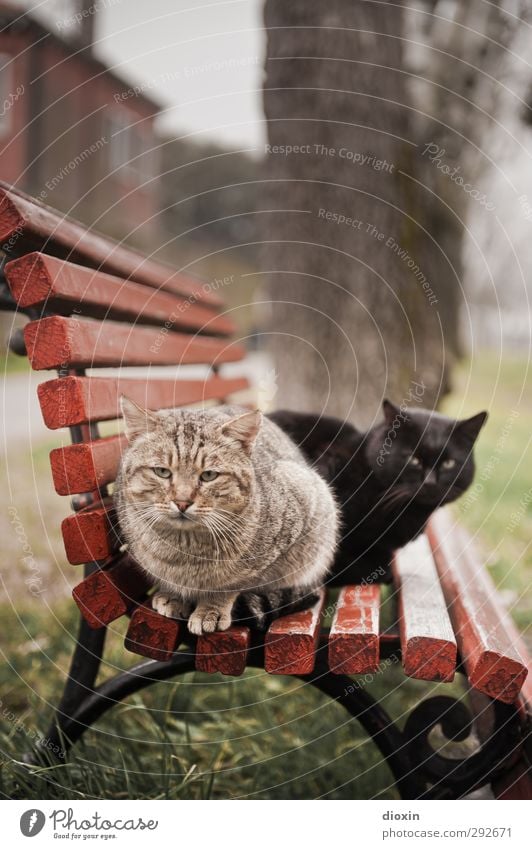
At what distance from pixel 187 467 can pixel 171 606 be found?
0.35 meters

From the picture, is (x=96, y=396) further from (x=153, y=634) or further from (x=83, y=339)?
(x=153, y=634)

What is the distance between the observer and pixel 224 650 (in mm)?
1703

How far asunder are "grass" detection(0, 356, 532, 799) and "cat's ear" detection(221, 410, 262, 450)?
38.1 inches

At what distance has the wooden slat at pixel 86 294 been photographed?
174cm

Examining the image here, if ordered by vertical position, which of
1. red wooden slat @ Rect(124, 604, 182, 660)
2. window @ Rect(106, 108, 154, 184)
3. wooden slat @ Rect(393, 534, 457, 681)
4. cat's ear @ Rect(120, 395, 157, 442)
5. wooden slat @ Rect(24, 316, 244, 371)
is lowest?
wooden slat @ Rect(393, 534, 457, 681)

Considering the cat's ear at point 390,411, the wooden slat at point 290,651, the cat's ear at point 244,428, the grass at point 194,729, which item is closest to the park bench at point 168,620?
the wooden slat at point 290,651

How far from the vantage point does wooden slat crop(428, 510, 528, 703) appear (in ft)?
5.32

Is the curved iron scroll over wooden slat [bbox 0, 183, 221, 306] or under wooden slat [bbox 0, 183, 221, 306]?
under

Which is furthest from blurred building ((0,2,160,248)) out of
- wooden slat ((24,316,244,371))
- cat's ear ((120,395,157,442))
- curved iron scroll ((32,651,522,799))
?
curved iron scroll ((32,651,522,799))

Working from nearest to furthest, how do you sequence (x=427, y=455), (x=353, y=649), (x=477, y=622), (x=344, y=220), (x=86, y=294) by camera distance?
(x=353, y=649), (x=477, y=622), (x=86, y=294), (x=427, y=455), (x=344, y=220)

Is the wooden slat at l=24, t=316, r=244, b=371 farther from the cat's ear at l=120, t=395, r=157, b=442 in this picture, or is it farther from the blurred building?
the blurred building

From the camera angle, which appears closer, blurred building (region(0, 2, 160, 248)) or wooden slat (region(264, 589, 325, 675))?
wooden slat (region(264, 589, 325, 675))

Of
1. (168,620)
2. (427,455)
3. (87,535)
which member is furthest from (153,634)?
(427,455)

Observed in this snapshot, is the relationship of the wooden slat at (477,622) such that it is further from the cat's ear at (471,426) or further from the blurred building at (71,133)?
the blurred building at (71,133)
